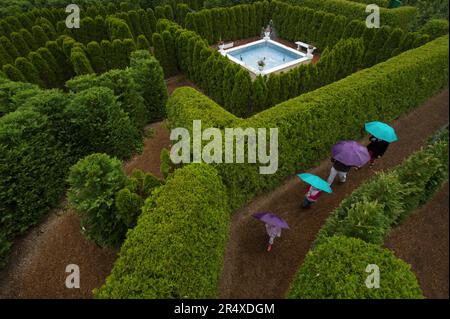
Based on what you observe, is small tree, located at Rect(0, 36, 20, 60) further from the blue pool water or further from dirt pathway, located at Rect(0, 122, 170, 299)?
the blue pool water

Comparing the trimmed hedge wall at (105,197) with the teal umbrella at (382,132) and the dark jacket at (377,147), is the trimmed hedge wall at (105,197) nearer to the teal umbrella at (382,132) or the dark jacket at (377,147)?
the teal umbrella at (382,132)

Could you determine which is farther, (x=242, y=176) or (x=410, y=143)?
(x=410, y=143)

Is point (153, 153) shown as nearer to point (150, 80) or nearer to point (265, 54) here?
point (150, 80)

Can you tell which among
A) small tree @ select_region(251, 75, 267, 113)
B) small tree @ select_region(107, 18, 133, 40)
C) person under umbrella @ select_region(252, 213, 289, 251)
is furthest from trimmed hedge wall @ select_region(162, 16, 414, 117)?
person under umbrella @ select_region(252, 213, 289, 251)

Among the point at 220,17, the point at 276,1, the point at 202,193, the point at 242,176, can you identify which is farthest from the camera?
the point at 276,1
